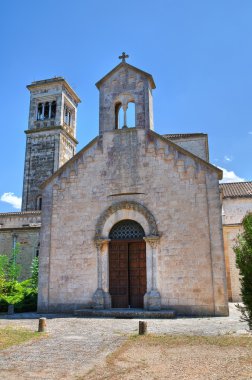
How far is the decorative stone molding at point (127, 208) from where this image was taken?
14.5 m

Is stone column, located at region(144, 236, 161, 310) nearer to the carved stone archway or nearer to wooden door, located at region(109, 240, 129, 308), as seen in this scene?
the carved stone archway

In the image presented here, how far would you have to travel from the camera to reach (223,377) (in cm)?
551

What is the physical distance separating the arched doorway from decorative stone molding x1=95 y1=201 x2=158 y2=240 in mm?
593

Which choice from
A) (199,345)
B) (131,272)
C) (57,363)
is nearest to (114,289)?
(131,272)

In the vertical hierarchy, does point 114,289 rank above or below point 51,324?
above

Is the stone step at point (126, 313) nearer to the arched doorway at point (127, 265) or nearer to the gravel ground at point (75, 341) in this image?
the gravel ground at point (75, 341)

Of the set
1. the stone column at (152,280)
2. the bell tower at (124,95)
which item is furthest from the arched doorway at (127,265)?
the bell tower at (124,95)

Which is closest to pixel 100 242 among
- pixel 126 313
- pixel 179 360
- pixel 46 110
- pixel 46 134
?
pixel 126 313

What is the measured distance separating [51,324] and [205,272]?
611 centimetres

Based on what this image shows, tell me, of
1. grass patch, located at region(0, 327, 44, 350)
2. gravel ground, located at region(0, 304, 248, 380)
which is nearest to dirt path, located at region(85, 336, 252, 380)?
gravel ground, located at region(0, 304, 248, 380)

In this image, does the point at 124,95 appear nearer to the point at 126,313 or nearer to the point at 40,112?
the point at 126,313

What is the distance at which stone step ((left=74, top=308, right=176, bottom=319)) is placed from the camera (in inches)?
503

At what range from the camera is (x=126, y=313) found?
12.9 meters

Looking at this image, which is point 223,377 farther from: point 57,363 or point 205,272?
point 205,272
